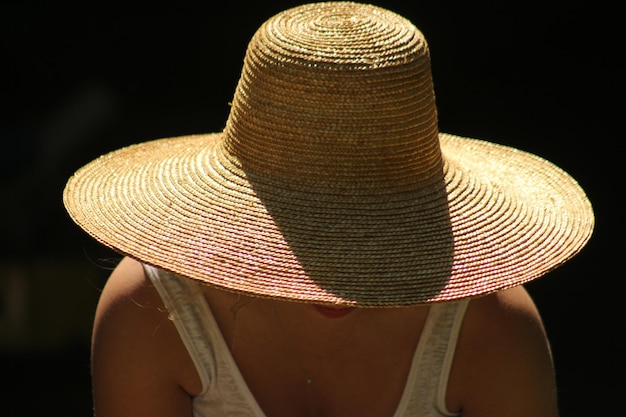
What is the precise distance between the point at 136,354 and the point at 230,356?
170 millimetres

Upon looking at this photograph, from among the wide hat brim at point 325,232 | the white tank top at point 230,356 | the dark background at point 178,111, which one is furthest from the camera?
the dark background at point 178,111

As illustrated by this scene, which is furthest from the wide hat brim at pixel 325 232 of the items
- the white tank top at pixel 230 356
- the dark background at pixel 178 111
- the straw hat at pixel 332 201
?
the dark background at pixel 178 111

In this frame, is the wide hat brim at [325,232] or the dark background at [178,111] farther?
the dark background at [178,111]

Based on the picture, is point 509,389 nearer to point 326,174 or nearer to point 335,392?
point 335,392

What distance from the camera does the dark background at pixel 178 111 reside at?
357 centimetres

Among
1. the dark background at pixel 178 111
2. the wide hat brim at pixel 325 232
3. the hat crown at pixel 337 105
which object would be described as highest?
the hat crown at pixel 337 105

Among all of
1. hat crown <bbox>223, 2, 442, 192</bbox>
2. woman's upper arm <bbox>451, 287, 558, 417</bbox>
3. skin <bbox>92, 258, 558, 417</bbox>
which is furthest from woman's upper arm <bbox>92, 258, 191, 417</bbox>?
woman's upper arm <bbox>451, 287, 558, 417</bbox>

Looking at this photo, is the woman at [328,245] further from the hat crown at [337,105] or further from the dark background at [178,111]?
the dark background at [178,111]

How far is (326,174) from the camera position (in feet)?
5.25

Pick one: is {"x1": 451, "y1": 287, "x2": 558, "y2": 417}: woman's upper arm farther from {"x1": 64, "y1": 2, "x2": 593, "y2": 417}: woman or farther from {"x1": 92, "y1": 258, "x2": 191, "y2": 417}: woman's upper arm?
{"x1": 92, "y1": 258, "x2": 191, "y2": 417}: woman's upper arm

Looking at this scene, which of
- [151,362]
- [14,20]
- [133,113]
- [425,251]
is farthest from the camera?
[133,113]

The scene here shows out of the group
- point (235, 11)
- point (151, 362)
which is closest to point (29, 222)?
point (235, 11)

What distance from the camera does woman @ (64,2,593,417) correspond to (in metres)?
1.56

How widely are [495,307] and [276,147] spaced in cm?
55
